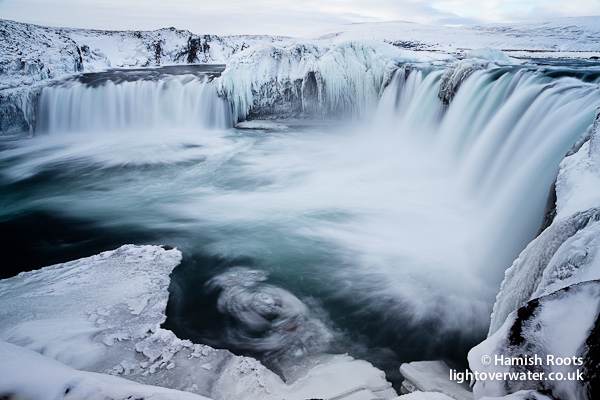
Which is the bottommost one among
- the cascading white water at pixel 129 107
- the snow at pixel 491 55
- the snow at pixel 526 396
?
the snow at pixel 526 396

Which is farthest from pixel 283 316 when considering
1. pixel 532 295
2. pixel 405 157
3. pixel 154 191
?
pixel 405 157

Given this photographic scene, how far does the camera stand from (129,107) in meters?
11.4

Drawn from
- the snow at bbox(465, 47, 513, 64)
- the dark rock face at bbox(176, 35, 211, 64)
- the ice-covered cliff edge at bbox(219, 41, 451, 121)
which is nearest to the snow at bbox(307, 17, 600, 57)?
the dark rock face at bbox(176, 35, 211, 64)

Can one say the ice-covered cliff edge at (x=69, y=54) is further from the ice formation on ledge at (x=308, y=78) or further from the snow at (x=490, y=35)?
the snow at (x=490, y=35)

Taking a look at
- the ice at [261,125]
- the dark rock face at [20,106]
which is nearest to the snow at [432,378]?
the ice at [261,125]

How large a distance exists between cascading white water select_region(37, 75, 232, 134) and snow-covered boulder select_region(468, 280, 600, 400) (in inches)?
425

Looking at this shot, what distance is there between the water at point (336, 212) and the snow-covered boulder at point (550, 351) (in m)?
1.64

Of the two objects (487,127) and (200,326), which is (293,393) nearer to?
(200,326)

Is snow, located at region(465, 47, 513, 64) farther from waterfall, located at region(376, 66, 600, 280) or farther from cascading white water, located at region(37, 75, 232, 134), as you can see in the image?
cascading white water, located at region(37, 75, 232, 134)

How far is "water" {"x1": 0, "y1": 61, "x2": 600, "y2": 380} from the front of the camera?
11.0 feet

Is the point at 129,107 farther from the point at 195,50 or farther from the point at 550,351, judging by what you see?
the point at 550,351

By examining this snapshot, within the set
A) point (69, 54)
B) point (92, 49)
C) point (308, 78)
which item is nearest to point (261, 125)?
point (308, 78)

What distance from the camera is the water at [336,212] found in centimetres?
337

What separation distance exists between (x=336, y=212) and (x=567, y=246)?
4230 millimetres
